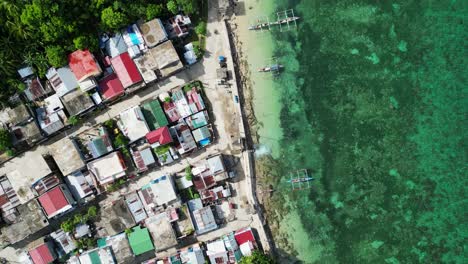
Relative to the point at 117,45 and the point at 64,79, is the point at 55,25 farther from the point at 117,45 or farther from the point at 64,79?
the point at 117,45

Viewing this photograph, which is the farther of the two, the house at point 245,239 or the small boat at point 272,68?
the small boat at point 272,68

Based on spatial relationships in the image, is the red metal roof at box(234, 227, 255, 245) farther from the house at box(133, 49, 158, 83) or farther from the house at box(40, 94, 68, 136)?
the house at box(40, 94, 68, 136)

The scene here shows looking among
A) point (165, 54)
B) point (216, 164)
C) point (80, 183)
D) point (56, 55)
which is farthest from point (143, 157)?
point (56, 55)

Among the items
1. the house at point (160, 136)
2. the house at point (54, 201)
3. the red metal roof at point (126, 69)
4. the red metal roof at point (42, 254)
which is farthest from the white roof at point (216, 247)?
the red metal roof at point (126, 69)

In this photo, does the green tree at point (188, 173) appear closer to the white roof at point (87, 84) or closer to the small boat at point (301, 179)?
the small boat at point (301, 179)

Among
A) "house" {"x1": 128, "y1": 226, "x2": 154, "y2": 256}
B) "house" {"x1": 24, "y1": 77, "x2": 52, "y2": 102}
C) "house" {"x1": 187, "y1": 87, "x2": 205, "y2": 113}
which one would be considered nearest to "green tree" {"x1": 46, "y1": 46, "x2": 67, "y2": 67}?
"house" {"x1": 24, "y1": 77, "x2": 52, "y2": 102}

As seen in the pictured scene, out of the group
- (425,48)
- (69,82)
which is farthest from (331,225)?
(69,82)
